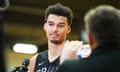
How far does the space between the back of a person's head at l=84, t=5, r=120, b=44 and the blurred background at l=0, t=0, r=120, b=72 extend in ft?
12.8

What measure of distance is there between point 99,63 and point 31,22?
520 centimetres

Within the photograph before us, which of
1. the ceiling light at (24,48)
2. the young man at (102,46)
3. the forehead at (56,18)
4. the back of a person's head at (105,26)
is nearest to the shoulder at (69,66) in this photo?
the young man at (102,46)

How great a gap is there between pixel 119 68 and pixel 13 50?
580 cm

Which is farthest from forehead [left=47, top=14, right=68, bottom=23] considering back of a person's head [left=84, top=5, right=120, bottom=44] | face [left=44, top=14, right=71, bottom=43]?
back of a person's head [left=84, top=5, right=120, bottom=44]

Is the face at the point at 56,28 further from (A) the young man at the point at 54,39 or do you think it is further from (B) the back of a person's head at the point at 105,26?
(B) the back of a person's head at the point at 105,26

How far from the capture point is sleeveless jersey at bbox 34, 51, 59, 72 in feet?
7.39

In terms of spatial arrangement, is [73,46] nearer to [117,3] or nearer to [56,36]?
[56,36]

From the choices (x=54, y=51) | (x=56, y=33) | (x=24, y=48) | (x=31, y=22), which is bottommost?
(x=24, y=48)

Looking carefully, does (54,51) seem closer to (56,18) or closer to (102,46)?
(56,18)

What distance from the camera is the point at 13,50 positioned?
694 cm

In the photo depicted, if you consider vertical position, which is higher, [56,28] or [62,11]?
[62,11]

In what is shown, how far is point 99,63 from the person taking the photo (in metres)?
1.25

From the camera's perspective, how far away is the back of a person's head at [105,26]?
1.27m

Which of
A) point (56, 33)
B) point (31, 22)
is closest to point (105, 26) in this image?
point (56, 33)
